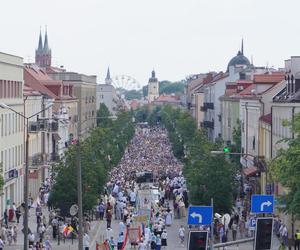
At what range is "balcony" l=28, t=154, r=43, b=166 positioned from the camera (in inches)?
Result: 3199

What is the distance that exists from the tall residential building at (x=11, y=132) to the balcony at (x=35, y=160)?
4.03m

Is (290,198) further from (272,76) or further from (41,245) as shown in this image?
(272,76)

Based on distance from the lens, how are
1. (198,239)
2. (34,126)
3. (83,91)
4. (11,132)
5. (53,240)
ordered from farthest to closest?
(83,91)
(34,126)
(11,132)
(53,240)
(198,239)

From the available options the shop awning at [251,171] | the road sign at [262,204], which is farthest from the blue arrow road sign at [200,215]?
the shop awning at [251,171]

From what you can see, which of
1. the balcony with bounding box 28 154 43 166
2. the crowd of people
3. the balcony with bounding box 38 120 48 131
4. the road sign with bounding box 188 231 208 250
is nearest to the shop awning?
the crowd of people

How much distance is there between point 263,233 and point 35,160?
54.5 m

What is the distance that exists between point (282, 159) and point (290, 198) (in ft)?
A: 5.07

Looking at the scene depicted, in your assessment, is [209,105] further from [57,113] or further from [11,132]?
[11,132]

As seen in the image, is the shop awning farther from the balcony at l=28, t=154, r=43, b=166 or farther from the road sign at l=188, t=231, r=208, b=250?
the road sign at l=188, t=231, r=208, b=250

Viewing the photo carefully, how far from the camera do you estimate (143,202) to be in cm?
6812

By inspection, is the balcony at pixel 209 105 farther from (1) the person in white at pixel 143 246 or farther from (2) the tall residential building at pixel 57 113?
(1) the person in white at pixel 143 246

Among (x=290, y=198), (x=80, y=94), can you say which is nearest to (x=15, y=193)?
(x=290, y=198)

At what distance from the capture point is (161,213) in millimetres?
62531

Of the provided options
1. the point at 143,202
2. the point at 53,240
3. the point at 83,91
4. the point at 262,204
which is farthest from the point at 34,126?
the point at 83,91
